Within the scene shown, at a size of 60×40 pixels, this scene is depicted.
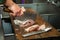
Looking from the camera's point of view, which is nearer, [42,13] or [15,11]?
[15,11]

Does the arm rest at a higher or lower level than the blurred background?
higher

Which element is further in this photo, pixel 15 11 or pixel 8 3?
pixel 8 3

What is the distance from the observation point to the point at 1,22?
4.34ft

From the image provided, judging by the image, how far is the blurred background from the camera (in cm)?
130

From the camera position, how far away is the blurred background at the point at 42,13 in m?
1.30

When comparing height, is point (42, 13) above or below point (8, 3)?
below

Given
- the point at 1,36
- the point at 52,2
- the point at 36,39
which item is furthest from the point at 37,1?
the point at 36,39

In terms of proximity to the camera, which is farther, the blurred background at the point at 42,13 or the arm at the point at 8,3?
the arm at the point at 8,3

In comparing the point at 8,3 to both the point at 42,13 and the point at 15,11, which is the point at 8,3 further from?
the point at 42,13

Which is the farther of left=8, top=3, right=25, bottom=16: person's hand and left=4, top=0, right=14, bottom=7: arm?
left=4, top=0, right=14, bottom=7: arm

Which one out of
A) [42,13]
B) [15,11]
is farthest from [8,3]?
[42,13]

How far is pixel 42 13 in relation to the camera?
5.04ft

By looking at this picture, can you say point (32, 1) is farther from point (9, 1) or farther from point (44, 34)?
point (44, 34)

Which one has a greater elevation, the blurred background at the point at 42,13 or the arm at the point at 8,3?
the arm at the point at 8,3
